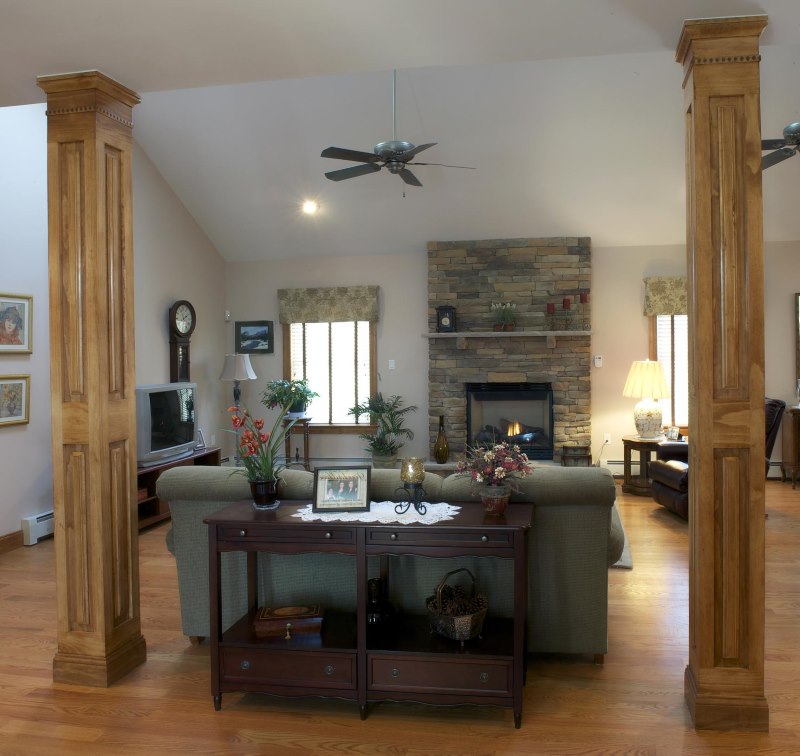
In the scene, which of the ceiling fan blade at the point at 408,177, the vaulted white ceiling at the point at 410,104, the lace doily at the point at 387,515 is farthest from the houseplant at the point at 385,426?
the lace doily at the point at 387,515

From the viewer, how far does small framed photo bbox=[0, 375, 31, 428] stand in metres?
5.11

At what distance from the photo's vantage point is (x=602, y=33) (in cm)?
264

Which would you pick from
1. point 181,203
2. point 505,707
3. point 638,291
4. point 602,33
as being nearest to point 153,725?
point 505,707

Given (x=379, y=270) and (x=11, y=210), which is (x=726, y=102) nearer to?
(x=11, y=210)

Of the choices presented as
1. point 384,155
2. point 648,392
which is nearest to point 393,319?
point 648,392

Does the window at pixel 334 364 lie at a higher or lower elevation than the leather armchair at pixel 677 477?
higher

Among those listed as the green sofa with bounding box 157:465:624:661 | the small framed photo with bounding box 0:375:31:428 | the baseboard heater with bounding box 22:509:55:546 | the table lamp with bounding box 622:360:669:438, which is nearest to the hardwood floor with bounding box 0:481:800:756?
the green sofa with bounding box 157:465:624:661

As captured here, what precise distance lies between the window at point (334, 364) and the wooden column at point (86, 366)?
17.5ft

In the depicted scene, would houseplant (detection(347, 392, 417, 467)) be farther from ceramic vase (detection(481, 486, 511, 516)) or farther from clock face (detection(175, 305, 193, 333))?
ceramic vase (detection(481, 486, 511, 516))

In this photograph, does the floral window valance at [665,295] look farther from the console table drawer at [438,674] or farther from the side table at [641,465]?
the console table drawer at [438,674]

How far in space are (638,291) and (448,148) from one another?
2.79 metres

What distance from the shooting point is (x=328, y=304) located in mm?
8367

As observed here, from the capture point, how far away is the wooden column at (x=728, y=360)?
2.56 meters

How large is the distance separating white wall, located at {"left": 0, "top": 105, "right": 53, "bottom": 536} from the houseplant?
11.6ft
